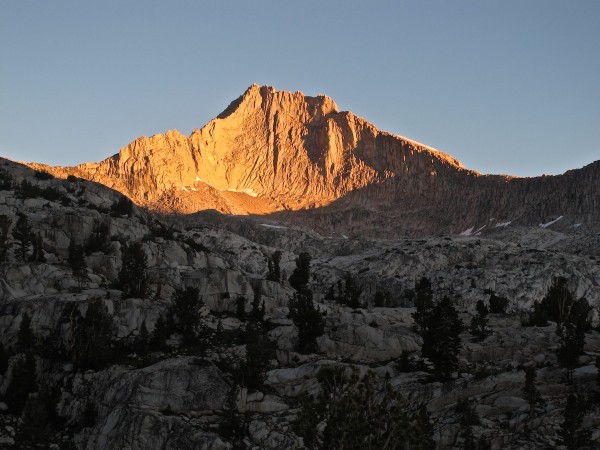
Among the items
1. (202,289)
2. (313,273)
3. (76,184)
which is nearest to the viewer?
(202,289)

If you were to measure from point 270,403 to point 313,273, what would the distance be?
8577 cm

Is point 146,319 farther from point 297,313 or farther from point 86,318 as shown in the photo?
point 297,313

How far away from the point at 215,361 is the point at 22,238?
109 ft

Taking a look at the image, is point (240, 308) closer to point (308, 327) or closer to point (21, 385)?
point (308, 327)

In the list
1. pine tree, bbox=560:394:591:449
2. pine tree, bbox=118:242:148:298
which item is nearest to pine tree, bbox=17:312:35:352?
pine tree, bbox=118:242:148:298

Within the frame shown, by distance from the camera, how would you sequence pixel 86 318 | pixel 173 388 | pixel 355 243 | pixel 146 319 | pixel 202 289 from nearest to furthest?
pixel 173 388 < pixel 86 318 < pixel 146 319 < pixel 202 289 < pixel 355 243

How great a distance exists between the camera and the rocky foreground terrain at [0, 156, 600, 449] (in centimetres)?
4738

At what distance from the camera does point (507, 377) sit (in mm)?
55875

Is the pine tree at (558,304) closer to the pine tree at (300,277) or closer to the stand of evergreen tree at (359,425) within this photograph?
the pine tree at (300,277)

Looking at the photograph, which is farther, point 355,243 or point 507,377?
point 355,243

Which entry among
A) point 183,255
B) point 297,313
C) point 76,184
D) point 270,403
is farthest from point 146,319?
point 76,184

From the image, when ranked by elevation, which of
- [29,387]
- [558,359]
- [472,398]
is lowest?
[29,387]

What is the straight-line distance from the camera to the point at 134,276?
7812 centimetres

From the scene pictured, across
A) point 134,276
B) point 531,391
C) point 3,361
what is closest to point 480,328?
point 531,391
